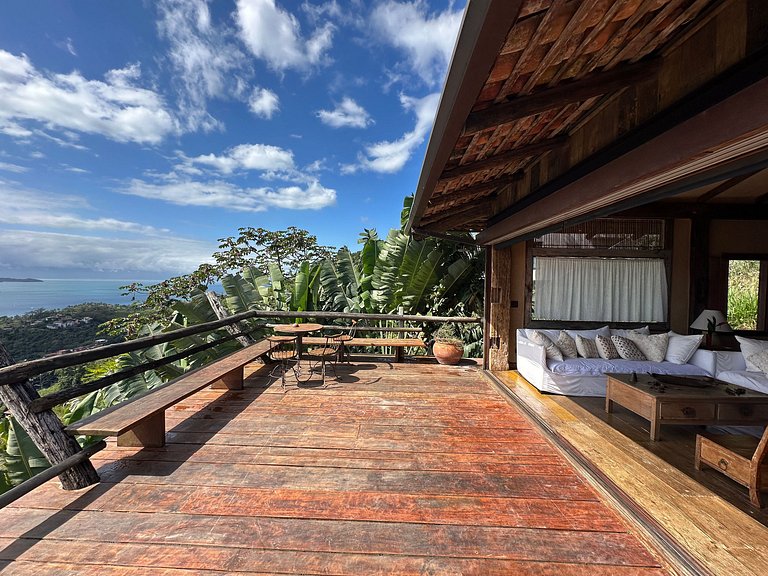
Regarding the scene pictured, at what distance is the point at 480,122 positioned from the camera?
6.07 feet

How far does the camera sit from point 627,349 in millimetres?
4738

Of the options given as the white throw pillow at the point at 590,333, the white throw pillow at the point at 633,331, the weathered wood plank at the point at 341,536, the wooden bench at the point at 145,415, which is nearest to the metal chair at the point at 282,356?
the wooden bench at the point at 145,415

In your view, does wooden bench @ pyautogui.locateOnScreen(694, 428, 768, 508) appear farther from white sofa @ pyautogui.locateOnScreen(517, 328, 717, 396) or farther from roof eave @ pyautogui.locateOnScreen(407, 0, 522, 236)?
Answer: roof eave @ pyautogui.locateOnScreen(407, 0, 522, 236)

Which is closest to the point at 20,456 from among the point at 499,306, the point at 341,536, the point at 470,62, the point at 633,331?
the point at 341,536

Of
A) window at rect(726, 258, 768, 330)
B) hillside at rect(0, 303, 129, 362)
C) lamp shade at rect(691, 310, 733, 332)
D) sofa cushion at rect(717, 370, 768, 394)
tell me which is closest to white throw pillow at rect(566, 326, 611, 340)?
lamp shade at rect(691, 310, 733, 332)

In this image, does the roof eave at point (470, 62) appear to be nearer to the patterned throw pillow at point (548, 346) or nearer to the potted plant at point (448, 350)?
the patterned throw pillow at point (548, 346)

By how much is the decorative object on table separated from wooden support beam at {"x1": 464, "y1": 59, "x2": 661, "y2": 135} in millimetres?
4658

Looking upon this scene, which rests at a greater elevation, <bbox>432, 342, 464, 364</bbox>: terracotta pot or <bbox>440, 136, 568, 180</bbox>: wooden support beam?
<bbox>440, 136, 568, 180</bbox>: wooden support beam

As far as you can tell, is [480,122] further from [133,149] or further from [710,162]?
[133,149]

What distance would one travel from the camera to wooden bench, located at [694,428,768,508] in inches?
81.6

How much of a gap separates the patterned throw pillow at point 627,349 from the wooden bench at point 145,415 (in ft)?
16.4

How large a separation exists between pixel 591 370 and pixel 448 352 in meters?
1.96

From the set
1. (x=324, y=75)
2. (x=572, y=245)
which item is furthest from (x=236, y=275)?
(x=324, y=75)

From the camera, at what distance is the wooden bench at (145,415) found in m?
2.21
